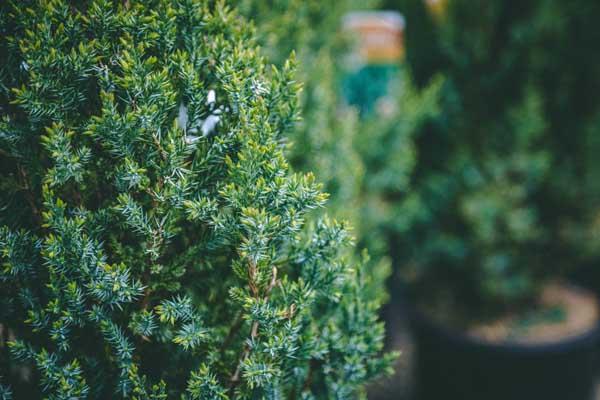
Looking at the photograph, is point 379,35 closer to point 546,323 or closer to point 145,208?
point 546,323

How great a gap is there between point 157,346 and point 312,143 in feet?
3.87

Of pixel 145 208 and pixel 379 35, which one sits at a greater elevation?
pixel 145 208

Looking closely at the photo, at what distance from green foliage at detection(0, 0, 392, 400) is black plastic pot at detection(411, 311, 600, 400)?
1805mm

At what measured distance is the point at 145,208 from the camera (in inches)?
47.6

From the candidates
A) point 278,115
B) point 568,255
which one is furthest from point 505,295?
point 278,115

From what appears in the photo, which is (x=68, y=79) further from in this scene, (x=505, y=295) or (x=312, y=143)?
(x=505, y=295)

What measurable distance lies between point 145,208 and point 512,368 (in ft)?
7.89

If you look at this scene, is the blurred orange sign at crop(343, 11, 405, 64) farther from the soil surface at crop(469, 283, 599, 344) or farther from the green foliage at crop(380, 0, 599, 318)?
the soil surface at crop(469, 283, 599, 344)

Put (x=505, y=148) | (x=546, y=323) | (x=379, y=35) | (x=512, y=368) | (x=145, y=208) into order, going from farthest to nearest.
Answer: (x=379, y=35) < (x=546, y=323) < (x=505, y=148) < (x=512, y=368) < (x=145, y=208)

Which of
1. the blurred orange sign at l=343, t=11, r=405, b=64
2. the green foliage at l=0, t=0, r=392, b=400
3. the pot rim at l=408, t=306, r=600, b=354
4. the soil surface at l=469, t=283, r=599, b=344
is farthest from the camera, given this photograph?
the blurred orange sign at l=343, t=11, r=405, b=64

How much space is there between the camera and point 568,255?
9.88 ft

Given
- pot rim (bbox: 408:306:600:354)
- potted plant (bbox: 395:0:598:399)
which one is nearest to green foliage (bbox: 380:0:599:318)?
potted plant (bbox: 395:0:598:399)

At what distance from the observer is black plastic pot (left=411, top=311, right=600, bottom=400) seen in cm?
268

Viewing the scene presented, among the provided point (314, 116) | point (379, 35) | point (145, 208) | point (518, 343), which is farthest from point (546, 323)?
point (145, 208)
